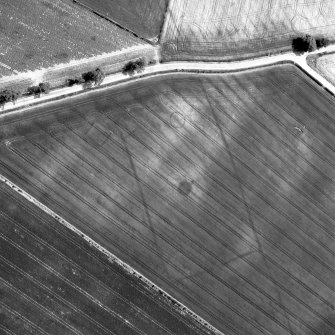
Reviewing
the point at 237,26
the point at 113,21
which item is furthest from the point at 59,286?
the point at 237,26

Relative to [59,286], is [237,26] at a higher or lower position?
higher

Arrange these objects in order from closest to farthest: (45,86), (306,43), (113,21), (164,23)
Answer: (45,86) → (113,21) → (164,23) → (306,43)

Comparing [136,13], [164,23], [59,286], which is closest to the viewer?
[59,286]

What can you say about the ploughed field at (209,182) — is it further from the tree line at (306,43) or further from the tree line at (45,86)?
the tree line at (306,43)

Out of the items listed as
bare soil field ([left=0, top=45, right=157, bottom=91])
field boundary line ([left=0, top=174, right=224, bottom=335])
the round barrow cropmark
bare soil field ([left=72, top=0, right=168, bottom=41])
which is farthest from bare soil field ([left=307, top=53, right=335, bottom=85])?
field boundary line ([left=0, top=174, right=224, bottom=335])

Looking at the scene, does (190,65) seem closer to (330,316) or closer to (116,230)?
(116,230)

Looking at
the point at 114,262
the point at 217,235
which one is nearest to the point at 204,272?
the point at 217,235

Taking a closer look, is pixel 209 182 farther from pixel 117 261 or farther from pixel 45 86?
pixel 45 86
